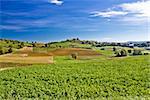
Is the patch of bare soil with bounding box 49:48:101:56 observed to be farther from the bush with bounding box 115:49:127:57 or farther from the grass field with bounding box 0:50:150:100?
the grass field with bounding box 0:50:150:100

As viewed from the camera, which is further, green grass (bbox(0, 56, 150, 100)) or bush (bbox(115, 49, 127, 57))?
bush (bbox(115, 49, 127, 57))

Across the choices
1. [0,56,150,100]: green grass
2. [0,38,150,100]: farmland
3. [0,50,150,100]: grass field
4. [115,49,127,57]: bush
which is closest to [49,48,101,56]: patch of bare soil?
[0,38,150,100]: farmland

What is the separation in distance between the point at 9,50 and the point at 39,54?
3186 mm

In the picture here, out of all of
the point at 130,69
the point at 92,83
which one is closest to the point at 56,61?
the point at 130,69

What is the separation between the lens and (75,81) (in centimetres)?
1638

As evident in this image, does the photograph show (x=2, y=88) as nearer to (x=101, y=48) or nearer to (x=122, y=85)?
(x=122, y=85)

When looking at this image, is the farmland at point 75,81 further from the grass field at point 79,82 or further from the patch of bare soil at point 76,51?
the patch of bare soil at point 76,51

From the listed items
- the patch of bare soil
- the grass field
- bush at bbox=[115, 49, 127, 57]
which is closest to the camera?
the grass field

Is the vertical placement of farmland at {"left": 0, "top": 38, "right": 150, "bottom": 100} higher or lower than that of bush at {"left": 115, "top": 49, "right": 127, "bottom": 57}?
lower

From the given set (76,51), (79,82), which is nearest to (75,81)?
(79,82)

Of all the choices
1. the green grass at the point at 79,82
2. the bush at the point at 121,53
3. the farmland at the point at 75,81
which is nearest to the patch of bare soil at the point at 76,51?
the farmland at the point at 75,81

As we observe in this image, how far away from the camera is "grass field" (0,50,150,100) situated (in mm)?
13320

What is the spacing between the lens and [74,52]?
2695 cm

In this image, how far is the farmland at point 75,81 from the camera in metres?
13.3
